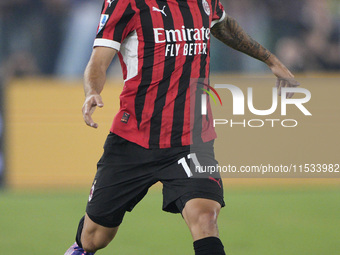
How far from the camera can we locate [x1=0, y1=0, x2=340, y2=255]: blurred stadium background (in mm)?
6461

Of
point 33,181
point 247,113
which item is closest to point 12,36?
point 33,181

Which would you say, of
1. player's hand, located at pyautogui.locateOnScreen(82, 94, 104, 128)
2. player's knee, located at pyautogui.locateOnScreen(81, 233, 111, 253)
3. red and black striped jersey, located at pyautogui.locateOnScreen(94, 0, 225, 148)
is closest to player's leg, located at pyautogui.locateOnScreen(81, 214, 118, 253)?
player's knee, located at pyautogui.locateOnScreen(81, 233, 111, 253)

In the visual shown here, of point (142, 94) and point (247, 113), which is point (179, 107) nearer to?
point (142, 94)

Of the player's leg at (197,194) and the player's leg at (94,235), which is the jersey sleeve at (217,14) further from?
the player's leg at (94,235)

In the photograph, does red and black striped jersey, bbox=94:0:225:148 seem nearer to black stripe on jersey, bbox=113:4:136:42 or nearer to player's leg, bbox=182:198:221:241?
black stripe on jersey, bbox=113:4:136:42

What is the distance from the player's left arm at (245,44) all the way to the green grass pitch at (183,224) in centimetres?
167

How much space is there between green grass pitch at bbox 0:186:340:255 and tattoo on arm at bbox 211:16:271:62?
178 cm

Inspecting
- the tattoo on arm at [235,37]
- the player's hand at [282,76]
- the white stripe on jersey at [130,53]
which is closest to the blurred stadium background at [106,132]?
the player's hand at [282,76]

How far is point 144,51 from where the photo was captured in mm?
4137

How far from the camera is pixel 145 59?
4145 mm

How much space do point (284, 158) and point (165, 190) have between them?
4.97 meters

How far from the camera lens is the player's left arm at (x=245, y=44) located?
4.73 meters

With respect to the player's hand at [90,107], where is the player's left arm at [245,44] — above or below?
above

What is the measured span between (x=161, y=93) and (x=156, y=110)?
11 cm
